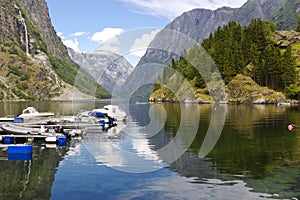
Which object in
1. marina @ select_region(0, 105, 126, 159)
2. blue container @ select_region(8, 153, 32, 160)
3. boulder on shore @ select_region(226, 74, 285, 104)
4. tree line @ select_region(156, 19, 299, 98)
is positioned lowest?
blue container @ select_region(8, 153, 32, 160)

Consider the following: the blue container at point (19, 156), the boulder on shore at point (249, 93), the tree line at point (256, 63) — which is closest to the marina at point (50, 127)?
the blue container at point (19, 156)

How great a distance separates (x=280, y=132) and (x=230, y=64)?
425 ft

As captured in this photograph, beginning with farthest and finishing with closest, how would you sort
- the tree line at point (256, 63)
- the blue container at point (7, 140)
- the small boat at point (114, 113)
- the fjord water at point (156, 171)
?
1. the tree line at point (256, 63)
2. the small boat at point (114, 113)
3. the blue container at point (7, 140)
4. the fjord water at point (156, 171)

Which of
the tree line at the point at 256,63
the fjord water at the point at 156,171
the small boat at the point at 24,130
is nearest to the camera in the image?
the fjord water at the point at 156,171

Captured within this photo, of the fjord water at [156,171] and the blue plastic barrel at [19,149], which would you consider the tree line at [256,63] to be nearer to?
the fjord water at [156,171]

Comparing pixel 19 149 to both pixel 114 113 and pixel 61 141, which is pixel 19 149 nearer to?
pixel 61 141

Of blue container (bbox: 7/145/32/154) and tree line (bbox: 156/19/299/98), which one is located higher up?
tree line (bbox: 156/19/299/98)

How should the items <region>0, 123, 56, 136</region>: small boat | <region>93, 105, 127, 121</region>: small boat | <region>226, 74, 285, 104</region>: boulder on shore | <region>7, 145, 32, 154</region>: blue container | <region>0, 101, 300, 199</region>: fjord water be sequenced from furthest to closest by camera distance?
<region>226, 74, 285, 104</region>: boulder on shore < <region>93, 105, 127, 121</region>: small boat < <region>0, 123, 56, 136</region>: small boat < <region>7, 145, 32, 154</region>: blue container < <region>0, 101, 300, 199</region>: fjord water

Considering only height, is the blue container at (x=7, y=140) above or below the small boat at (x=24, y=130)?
below

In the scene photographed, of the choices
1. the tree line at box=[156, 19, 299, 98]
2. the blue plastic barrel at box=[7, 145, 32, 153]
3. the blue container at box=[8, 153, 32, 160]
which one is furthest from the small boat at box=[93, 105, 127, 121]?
the tree line at box=[156, 19, 299, 98]

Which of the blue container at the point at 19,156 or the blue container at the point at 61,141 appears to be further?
the blue container at the point at 61,141

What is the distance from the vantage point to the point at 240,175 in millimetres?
33281

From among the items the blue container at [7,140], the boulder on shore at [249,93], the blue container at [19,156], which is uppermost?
the boulder on shore at [249,93]

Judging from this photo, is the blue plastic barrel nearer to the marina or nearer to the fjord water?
the marina
